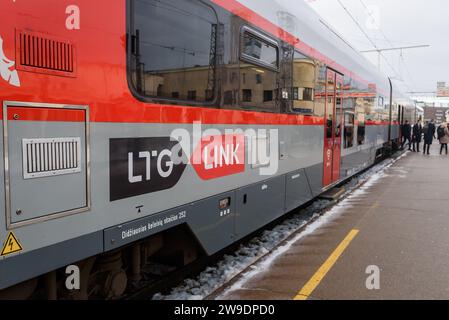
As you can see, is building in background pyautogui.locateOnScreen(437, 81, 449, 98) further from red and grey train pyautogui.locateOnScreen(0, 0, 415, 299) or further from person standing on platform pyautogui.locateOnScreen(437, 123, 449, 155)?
red and grey train pyautogui.locateOnScreen(0, 0, 415, 299)

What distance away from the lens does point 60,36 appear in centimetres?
239

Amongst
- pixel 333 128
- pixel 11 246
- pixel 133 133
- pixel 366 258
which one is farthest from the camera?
pixel 333 128

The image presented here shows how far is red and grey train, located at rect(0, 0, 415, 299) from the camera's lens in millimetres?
2246

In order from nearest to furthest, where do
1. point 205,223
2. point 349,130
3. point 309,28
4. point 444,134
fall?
1. point 205,223
2. point 309,28
3. point 349,130
4. point 444,134

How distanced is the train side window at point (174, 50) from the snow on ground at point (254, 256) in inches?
70.5

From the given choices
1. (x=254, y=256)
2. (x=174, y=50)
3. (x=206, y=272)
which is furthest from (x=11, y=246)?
(x=254, y=256)

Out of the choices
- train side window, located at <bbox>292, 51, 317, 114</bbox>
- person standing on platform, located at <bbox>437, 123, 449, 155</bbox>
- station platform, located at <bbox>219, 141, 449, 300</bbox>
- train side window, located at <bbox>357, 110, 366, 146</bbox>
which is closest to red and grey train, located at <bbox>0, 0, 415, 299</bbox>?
train side window, located at <bbox>292, 51, 317, 114</bbox>

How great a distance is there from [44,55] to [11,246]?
3.42 ft

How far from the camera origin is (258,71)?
4809 mm

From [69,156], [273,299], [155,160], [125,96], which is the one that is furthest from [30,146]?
[273,299]

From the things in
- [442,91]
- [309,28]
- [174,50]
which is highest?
[442,91]

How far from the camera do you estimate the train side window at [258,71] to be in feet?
14.6

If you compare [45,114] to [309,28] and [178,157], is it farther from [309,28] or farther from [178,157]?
[309,28]
